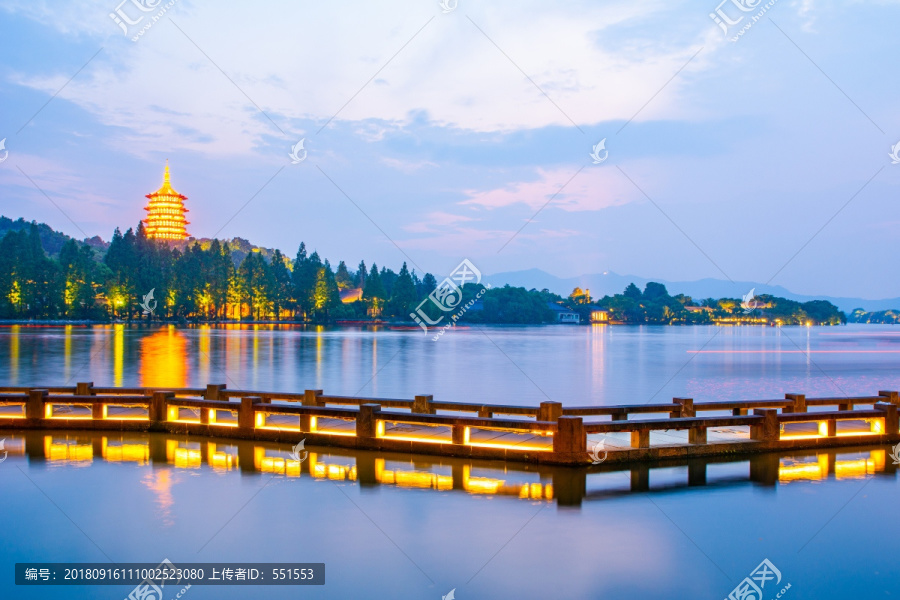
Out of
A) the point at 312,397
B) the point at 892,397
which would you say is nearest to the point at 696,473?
the point at 892,397

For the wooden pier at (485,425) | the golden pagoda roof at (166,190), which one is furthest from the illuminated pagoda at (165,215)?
the wooden pier at (485,425)

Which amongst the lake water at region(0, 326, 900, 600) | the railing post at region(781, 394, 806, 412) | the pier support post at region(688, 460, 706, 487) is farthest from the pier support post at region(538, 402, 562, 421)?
the railing post at region(781, 394, 806, 412)

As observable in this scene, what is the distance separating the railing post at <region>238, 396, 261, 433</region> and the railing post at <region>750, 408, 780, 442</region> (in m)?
10.2

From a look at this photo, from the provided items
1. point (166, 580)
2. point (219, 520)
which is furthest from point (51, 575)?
point (219, 520)

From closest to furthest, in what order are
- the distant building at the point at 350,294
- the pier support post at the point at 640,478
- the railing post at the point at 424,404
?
the pier support post at the point at 640,478
the railing post at the point at 424,404
the distant building at the point at 350,294

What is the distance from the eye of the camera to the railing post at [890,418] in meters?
14.9

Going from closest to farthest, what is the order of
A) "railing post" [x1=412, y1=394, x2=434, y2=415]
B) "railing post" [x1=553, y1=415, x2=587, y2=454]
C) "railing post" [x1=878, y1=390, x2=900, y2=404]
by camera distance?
"railing post" [x1=553, y1=415, x2=587, y2=454] < "railing post" [x1=412, y1=394, x2=434, y2=415] < "railing post" [x1=878, y1=390, x2=900, y2=404]

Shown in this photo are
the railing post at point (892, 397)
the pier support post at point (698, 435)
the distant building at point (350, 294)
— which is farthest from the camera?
the distant building at point (350, 294)

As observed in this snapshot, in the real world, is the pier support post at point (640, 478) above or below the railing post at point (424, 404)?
below

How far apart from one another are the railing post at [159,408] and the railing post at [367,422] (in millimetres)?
4738

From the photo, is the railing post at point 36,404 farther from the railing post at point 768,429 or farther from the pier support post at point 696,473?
the railing post at point 768,429

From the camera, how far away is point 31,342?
66625 mm

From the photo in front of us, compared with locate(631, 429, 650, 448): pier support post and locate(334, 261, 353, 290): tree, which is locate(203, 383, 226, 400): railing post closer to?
locate(631, 429, 650, 448): pier support post

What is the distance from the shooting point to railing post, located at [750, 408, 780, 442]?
13625 millimetres
